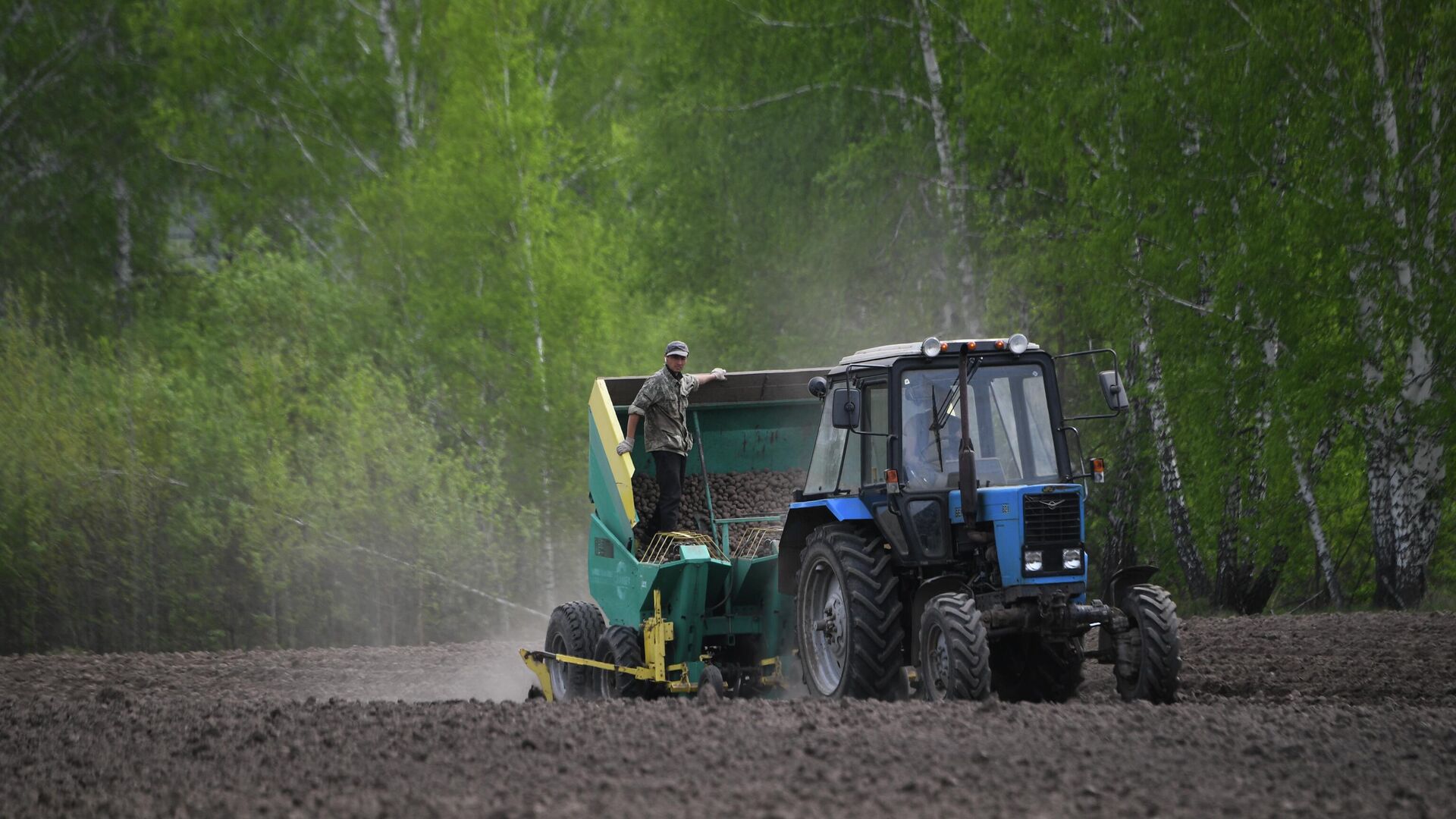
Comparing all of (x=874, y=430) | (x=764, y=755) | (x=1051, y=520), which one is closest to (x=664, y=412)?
(x=874, y=430)

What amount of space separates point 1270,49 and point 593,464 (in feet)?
24.4

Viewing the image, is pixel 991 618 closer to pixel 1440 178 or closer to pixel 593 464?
pixel 593 464

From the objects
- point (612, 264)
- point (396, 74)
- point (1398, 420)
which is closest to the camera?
point (1398, 420)

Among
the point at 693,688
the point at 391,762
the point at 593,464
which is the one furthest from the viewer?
the point at 593,464

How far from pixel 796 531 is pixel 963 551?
1303 millimetres

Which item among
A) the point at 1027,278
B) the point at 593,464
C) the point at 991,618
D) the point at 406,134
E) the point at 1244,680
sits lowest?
the point at 1244,680

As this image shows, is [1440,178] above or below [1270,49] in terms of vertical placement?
below

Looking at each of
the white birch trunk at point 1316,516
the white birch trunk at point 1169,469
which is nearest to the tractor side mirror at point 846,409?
the white birch trunk at point 1169,469

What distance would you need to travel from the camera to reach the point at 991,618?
8.05 m

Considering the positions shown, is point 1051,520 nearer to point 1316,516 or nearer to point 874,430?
point 874,430

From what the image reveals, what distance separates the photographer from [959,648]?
303 inches

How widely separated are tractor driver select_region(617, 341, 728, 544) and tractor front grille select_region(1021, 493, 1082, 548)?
3283mm

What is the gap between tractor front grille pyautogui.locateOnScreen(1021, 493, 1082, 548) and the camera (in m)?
8.12

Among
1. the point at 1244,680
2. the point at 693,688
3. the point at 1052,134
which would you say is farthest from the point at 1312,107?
the point at 693,688
